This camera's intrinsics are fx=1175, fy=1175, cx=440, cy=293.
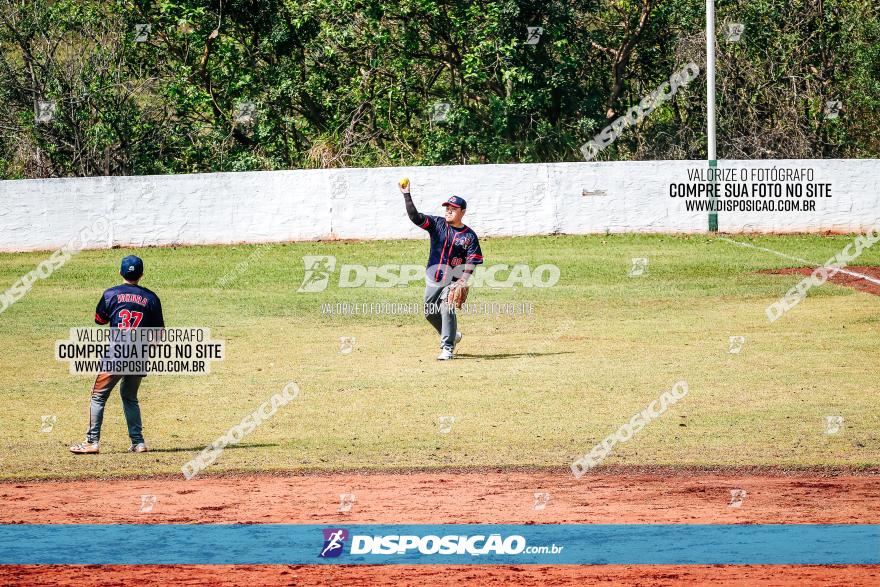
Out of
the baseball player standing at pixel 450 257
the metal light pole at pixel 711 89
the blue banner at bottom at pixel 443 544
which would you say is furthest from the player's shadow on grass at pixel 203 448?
the metal light pole at pixel 711 89

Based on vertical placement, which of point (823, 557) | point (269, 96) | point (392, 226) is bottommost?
point (823, 557)

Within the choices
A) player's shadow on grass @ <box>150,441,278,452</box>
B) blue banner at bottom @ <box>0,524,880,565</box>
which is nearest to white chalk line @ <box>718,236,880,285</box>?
player's shadow on grass @ <box>150,441,278,452</box>

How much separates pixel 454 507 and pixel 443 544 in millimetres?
1003

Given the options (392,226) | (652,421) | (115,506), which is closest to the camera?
(115,506)

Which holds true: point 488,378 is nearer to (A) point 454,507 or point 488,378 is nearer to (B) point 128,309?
(A) point 454,507

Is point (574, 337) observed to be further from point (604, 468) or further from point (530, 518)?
point (530, 518)

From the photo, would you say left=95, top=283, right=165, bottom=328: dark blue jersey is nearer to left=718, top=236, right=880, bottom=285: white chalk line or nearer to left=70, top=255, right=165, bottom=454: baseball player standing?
left=70, top=255, right=165, bottom=454: baseball player standing

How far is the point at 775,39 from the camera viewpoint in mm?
36250

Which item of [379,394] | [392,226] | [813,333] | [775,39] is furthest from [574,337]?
[775,39]

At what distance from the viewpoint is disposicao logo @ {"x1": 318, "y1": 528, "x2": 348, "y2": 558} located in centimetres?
896

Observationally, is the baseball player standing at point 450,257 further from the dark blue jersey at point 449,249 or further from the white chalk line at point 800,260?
the white chalk line at point 800,260

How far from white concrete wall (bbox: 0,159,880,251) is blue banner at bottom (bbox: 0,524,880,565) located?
2071 cm

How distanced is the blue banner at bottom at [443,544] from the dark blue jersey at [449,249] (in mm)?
6912

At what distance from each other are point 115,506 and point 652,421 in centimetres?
605
